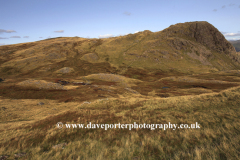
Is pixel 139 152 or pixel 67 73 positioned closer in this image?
pixel 139 152

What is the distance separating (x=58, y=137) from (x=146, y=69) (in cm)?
16750

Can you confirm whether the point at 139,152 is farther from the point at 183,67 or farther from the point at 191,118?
the point at 183,67

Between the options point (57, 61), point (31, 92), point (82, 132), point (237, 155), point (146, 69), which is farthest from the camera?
point (57, 61)

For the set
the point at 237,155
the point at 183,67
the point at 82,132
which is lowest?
the point at 183,67

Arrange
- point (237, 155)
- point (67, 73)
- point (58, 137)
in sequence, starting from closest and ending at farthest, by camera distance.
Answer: point (237, 155) < point (58, 137) < point (67, 73)

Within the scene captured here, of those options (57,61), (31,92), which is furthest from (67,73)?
(31,92)

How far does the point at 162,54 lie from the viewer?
A: 650 feet

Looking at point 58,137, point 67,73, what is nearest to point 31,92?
point 58,137

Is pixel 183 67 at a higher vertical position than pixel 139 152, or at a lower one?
lower

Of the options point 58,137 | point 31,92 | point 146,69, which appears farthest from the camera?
point 146,69

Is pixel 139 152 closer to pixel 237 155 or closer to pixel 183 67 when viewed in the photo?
pixel 237 155

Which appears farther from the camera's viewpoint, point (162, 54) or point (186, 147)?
point (162, 54)

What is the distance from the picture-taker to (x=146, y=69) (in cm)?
17000

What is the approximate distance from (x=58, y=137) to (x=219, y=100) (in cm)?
1956
